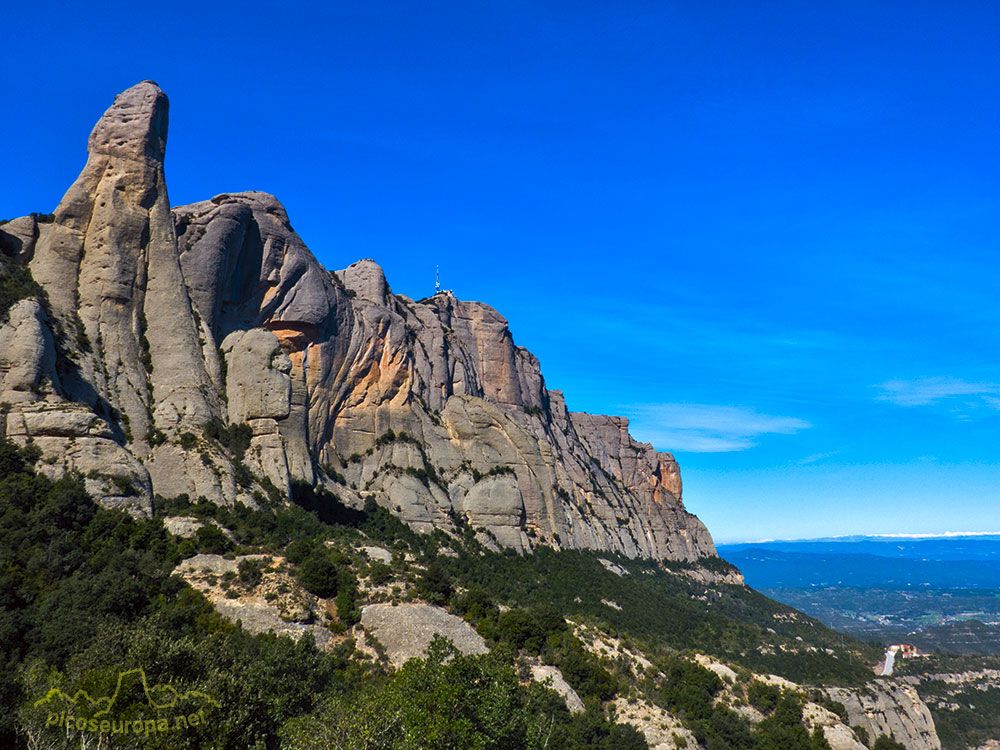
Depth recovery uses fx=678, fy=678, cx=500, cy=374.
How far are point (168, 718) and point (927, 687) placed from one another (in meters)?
118

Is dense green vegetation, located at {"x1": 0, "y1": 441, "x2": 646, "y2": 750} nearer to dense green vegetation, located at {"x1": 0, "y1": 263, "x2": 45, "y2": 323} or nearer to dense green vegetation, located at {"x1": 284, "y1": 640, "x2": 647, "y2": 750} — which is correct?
dense green vegetation, located at {"x1": 284, "y1": 640, "x2": 647, "y2": 750}

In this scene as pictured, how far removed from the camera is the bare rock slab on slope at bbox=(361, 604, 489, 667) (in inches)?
1560

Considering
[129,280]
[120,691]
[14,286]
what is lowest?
[120,691]

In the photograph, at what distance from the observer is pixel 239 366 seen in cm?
6047

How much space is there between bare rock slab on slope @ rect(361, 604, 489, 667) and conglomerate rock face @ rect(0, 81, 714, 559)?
1532 centimetres

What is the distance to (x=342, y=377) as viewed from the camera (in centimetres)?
8125

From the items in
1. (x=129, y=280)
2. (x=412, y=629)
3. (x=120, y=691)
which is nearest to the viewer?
(x=120, y=691)

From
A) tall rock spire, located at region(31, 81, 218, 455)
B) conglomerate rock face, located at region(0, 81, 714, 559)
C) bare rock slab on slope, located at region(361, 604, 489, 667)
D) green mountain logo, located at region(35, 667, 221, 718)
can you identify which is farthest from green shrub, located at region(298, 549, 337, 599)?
green mountain logo, located at region(35, 667, 221, 718)

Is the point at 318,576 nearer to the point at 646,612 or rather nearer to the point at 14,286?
the point at 14,286

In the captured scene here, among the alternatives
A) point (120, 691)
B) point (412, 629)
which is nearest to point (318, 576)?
point (412, 629)

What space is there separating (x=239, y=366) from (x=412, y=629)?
31.1m

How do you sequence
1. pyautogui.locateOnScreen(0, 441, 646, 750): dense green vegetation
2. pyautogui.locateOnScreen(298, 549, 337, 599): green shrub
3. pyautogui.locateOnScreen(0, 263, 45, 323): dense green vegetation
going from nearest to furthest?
pyautogui.locateOnScreen(0, 441, 646, 750): dense green vegetation < pyautogui.locateOnScreen(298, 549, 337, 599): green shrub < pyautogui.locateOnScreen(0, 263, 45, 323): dense green vegetation

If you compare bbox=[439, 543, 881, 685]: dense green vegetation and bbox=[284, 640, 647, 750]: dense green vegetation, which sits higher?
bbox=[284, 640, 647, 750]: dense green vegetation

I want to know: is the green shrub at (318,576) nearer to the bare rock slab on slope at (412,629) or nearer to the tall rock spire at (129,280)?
the bare rock slab on slope at (412,629)
